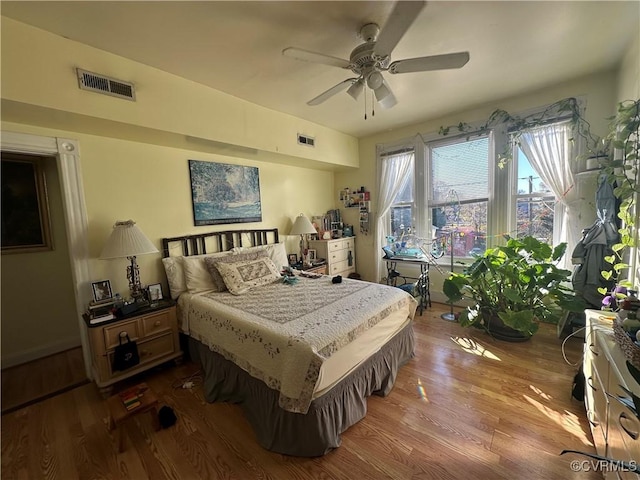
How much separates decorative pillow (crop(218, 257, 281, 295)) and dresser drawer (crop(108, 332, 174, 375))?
70 centimetres

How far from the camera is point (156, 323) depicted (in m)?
2.31

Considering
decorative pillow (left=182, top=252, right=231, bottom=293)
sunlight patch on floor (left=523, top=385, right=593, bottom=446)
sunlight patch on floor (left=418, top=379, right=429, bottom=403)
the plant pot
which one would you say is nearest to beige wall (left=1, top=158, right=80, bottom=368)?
decorative pillow (left=182, top=252, right=231, bottom=293)

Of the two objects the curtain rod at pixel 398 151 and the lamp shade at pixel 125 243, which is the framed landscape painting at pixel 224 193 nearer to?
the lamp shade at pixel 125 243

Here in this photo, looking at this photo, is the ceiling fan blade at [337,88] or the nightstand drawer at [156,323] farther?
the nightstand drawer at [156,323]

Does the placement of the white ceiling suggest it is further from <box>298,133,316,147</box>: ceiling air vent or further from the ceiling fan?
<box>298,133,316,147</box>: ceiling air vent

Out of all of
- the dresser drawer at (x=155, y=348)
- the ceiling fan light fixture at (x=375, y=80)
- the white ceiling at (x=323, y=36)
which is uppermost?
the white ceiling at (x=323, y=36)

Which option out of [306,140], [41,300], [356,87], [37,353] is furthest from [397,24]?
[37,353]

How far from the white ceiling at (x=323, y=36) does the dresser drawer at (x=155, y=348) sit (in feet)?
7.71

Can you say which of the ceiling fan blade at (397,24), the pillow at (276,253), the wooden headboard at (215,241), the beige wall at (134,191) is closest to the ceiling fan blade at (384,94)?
the ceiling fan blade at (397,24)

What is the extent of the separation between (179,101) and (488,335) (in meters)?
3.89

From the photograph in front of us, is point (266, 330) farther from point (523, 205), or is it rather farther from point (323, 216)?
point (523, 205)

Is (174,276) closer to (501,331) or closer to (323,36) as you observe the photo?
(323,36)

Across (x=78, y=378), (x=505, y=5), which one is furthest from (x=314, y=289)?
(x=505, y=5)

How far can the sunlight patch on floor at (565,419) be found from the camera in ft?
5.13
